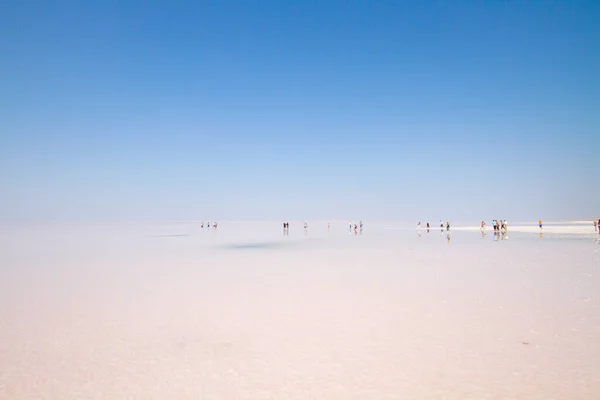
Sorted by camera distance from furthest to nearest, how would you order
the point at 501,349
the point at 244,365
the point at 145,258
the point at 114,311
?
the point at 145,258, the point at 114,311, the point at 501,349, the point at 244,365

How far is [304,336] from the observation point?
8.57m

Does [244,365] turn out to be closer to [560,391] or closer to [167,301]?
[560,391]

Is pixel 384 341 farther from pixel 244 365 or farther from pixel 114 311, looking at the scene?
pixel 114 311

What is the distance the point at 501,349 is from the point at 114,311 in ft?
31.7

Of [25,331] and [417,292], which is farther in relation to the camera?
[417,292]

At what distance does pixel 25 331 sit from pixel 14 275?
10745 millimetres

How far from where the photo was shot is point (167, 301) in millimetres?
12164

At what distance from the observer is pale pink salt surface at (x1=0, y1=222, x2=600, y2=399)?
20.1 feet

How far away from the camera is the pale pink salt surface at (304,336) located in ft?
20.1

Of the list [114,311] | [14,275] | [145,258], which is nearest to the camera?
[114,311]

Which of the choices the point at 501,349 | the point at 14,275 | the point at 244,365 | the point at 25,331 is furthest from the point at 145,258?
the point at 501,349

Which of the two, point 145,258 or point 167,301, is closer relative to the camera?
point 167,301

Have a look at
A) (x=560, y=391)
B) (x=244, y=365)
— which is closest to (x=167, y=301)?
(x=244, y=365)

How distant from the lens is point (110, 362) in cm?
717
